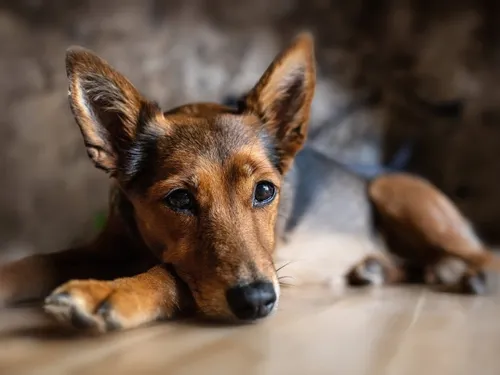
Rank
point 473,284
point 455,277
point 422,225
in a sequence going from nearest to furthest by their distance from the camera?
point 473,284 < point 455,277 < point 422,225

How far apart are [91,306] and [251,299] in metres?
0.39

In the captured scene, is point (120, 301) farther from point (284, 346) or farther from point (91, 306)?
point (284, 346)

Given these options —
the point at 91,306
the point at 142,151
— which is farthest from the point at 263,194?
the point at 91,306

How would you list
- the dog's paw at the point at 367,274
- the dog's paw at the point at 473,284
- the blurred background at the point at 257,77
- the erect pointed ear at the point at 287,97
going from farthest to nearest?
the blurred background at the point at 257,77 < the dog's paw at the point at 367,274 < the dog's paw at the point at 473,284 < the erect pointed ear at the point at 287,97

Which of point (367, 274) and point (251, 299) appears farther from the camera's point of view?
point (367, 274)

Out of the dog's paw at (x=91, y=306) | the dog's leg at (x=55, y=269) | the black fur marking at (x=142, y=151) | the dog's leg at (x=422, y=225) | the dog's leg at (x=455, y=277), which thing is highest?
the black fur marking at (x=142, y=151)

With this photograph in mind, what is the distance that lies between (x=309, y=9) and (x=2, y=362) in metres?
2.76

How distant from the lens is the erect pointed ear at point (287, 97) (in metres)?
2.07

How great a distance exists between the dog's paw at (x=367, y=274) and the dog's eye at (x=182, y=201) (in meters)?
1.02

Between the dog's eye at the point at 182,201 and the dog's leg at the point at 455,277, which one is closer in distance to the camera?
the dog's eye at the point at 182,201

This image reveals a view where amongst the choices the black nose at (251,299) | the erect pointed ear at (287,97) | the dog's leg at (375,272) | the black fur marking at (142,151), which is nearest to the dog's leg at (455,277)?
the dog's leg at (375,272)

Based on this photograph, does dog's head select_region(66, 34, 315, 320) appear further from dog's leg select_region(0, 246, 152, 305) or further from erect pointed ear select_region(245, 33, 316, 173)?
dog's leg select_region(0, 246, 152, 305)

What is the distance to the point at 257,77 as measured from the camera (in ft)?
11.8

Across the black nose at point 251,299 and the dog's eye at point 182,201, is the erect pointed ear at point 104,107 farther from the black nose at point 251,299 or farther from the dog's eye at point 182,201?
the black nose at point 251,299
